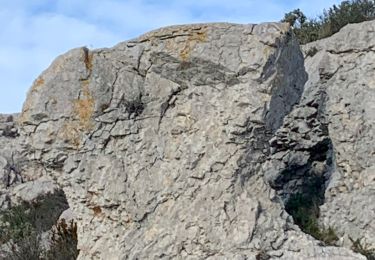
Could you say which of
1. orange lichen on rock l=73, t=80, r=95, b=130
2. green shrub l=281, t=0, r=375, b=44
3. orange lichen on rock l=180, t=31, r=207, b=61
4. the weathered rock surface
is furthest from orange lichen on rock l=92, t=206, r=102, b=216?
green shrub l=281, t=0, r=375, b=44

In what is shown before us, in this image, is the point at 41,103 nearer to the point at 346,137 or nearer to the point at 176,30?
the point at 176,30

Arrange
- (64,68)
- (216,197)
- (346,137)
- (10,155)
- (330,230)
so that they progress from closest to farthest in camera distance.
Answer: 1. (216,197)
2. (64,68)
3. (330,230)
4. (346,137)
5. (10,155)

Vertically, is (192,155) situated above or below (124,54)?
below

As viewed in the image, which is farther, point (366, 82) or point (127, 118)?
point (366, 82)

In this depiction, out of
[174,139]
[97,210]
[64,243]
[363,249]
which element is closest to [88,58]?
[174,139]

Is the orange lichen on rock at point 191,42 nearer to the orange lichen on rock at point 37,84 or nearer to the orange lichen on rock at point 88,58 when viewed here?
the orange lichen on rock at point 88,58

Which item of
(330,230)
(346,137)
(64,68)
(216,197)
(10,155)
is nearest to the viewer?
(216,197)

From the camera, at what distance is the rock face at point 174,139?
7805 mm

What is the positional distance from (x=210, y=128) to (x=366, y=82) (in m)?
3.61

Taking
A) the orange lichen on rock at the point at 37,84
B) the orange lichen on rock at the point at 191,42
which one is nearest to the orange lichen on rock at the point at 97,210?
the orange lichen on rock at the point at 37,84

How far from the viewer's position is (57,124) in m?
8.22

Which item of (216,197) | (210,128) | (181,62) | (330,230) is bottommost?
(330,230)

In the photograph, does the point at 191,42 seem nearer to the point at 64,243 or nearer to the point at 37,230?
the point at 64,243

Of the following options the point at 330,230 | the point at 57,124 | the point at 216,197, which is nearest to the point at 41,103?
the point at 57,124
